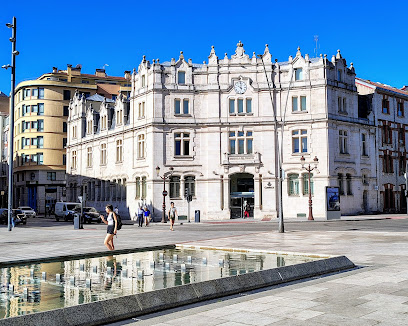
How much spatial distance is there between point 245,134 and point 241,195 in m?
5.91

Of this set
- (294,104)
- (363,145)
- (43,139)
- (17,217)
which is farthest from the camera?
(43,139)

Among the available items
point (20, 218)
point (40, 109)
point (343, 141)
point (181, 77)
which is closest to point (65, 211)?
point (20, 218)

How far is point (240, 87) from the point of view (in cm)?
4912

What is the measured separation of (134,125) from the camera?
2050 inches

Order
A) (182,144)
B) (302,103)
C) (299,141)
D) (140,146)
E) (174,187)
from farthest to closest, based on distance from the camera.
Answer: (140,146) < (182,144) < (174,187) < (302,103) < (299,141)

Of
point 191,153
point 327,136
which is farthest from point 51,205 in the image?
point 327,136

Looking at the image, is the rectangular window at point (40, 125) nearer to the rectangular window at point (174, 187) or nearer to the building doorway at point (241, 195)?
the rectangular window at point (174, 187)

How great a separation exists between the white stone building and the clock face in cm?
10

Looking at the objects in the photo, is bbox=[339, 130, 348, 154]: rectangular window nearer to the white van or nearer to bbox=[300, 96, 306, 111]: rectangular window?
bbox=[300, 96, 306, 111]: rectangular window

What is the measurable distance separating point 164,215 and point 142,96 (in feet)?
43.2

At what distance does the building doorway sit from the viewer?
48906mm

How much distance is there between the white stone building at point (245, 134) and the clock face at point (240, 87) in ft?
0.32

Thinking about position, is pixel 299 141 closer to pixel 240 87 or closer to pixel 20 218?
pixel 240 87

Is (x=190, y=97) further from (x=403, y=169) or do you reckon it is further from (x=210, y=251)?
(x=210, y=251)
